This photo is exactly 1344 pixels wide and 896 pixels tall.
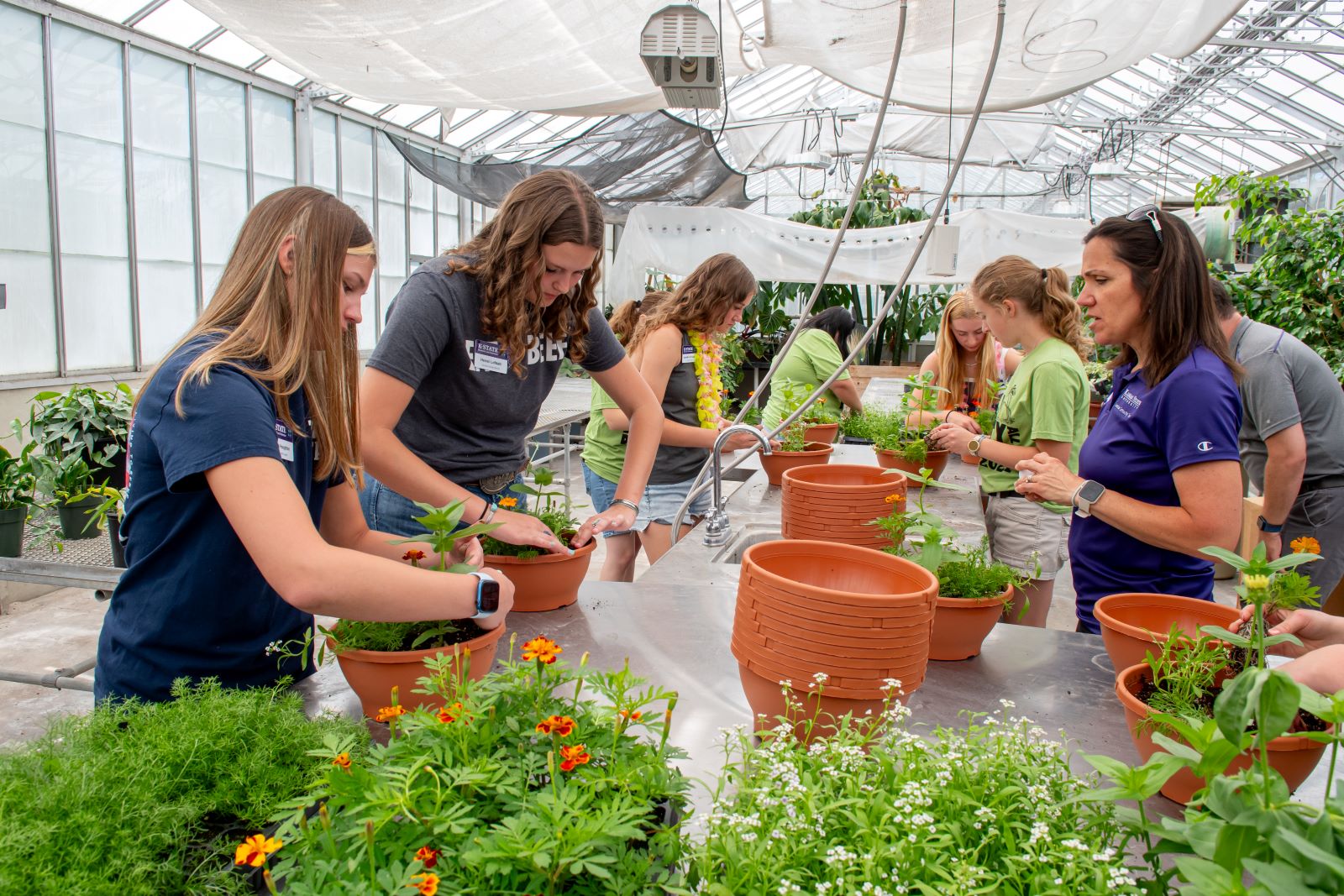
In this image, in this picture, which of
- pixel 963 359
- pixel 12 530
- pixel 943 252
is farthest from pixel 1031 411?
pixel 12 530

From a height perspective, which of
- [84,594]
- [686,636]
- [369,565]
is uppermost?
[369,565]

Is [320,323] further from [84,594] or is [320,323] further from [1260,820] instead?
[84,594]

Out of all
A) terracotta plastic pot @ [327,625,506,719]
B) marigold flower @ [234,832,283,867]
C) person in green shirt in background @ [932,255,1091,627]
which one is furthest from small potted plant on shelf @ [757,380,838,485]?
marigold flower @ [234,832,283,867]

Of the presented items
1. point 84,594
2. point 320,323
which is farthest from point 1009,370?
point 84,594

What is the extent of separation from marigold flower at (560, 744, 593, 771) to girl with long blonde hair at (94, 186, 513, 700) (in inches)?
16.6

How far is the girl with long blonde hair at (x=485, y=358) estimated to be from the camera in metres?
1.76

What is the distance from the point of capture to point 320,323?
4.23 ft

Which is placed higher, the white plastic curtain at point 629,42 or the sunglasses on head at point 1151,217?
the white plastic curtain at point 629,42

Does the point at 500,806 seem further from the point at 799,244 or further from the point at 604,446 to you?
the point at 799,244

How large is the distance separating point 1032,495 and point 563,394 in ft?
26.0

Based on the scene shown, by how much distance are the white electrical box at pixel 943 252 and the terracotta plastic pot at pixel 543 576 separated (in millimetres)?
1631

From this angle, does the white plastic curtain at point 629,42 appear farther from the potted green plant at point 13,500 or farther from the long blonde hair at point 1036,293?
the potted green plant at point 13,500

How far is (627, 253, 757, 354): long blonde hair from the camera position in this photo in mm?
3068

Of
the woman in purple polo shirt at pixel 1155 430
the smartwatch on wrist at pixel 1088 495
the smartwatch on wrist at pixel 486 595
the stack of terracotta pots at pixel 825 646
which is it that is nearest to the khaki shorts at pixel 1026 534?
the woman in purple polo shirt at pixel 1155 430
